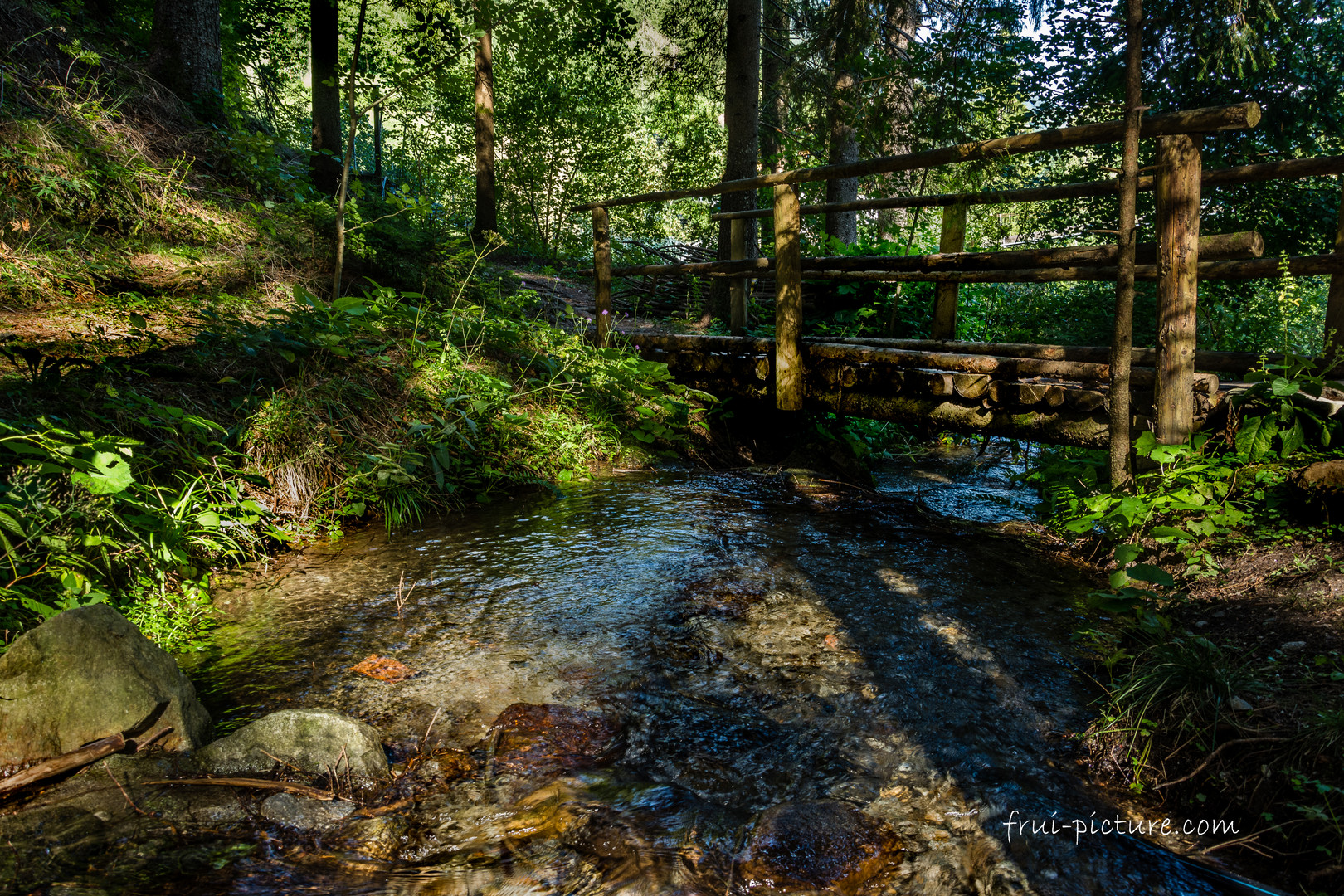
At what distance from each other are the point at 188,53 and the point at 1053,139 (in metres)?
8.79

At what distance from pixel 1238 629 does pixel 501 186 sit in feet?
52.1

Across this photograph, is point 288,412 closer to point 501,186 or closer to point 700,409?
point 700,409

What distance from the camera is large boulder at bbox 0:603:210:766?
1.94 meters

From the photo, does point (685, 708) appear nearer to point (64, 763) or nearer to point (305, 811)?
point (305, 811)

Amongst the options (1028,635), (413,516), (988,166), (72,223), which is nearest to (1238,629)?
(1028,635)

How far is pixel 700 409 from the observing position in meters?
6.84

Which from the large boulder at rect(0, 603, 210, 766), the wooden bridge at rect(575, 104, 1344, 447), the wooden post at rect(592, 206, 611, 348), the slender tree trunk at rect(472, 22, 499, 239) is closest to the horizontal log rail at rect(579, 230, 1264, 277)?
the wooden bridge at rect(575, 104, 1344, 447)

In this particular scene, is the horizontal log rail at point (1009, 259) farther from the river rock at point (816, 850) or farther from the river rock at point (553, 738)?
the river rock at point (553, 738)

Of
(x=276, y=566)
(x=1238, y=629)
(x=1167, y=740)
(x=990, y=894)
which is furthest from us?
(x=276, y=566)

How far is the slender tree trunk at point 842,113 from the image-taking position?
23.7ft

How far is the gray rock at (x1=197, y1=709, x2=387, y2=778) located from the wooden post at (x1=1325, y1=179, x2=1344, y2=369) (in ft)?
14.9

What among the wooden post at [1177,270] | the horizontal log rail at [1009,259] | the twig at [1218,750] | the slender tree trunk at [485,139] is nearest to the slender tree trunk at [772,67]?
the horizontal log rail at [1009,259]

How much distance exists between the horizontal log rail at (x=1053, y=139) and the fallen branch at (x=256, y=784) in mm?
4241

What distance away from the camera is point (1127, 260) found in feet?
11.2
